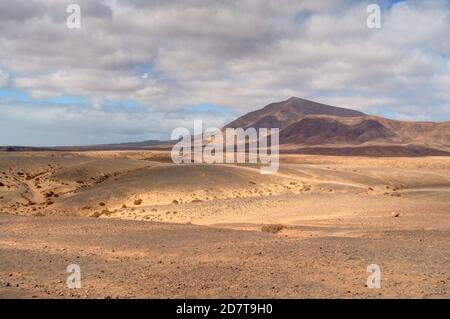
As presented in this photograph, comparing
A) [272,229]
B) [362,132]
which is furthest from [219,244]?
[362,132]

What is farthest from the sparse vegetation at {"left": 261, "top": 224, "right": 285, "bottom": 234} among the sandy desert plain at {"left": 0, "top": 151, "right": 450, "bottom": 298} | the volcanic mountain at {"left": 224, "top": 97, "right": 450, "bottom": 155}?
the volcanic mountain at {"left": 224, "top": 97, "right": 450, "bottom": 155}

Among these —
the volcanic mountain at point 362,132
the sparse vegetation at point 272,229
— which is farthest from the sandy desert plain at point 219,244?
the volcanic mountain at point 362,132

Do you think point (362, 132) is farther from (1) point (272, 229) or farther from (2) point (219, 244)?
(2) point (219, 244)

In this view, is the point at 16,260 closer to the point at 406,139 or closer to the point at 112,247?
the point at 112,247

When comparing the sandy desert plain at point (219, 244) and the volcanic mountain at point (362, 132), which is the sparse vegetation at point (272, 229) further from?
the volcanic mountain at point (362, 132)

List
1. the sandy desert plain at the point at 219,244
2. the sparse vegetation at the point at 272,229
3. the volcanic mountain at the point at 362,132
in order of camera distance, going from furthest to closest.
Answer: the volcanic mountain at the point at 362,132, the sparse vegetation at the point at 272,229, the sandy desert plain at the point at 219,244
